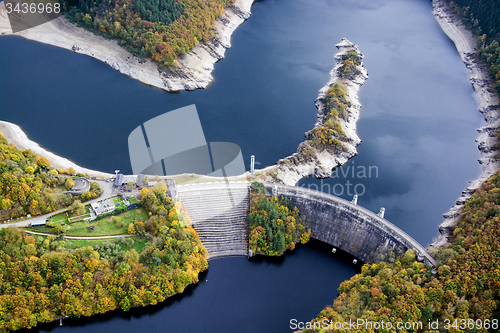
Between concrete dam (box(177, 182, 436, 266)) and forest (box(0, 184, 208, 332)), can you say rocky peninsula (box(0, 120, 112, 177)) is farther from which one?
concrete dam (box(177, 182, 436, 266))

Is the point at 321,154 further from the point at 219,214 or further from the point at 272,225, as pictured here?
the point at 219,214

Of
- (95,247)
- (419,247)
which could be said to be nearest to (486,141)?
(419,247)

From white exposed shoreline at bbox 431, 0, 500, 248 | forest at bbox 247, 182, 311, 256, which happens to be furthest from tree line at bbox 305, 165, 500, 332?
forest at bbox 247, 182, 311, 256

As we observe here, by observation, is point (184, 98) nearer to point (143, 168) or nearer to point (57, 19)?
point (143, 168)

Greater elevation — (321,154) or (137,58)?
(137,58)

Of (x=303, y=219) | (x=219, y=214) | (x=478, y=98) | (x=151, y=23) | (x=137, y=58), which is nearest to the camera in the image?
(x=219, y=214)

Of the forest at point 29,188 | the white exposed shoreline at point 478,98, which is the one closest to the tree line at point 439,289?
the white exposed shoreline at point 478,98

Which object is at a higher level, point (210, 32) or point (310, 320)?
point (210, 32)

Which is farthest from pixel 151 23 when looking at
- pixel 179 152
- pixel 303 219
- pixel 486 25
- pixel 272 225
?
pixel 486 25
